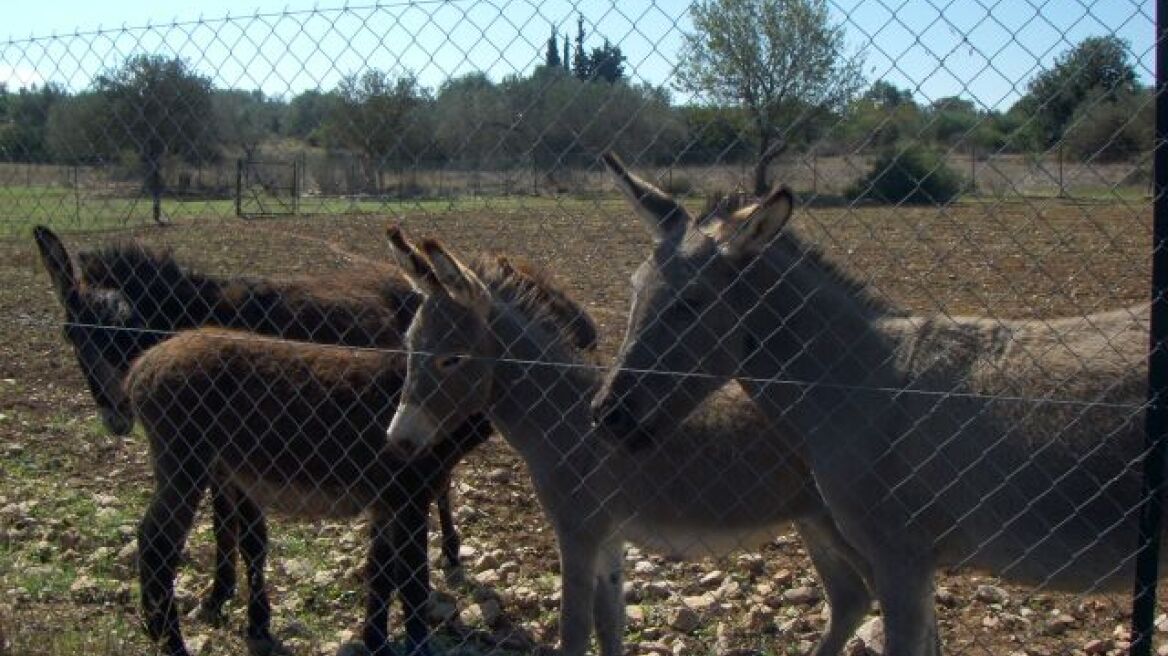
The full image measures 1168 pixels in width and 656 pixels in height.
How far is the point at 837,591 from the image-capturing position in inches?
203

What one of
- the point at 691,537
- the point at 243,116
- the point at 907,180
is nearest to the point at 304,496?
the point at 691,537

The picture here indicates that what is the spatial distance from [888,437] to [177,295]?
515 centimetres

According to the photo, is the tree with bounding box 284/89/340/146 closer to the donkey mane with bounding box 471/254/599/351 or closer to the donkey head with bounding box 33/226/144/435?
the donkey mane with bounding box 471/254/599/351

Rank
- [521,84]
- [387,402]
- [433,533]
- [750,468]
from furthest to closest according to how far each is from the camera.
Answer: [433,533]
[387,402]
[750,468]
[521,84]

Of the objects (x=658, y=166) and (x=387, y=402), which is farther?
(x=387, y=402)

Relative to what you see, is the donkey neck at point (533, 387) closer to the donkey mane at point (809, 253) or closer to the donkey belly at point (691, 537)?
the donkey belly at point (691, 537)

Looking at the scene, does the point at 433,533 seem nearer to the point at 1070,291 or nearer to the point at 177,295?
the point at 177,295

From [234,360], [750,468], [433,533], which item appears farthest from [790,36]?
[433,533]

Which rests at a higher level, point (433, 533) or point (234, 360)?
point (234, 360)

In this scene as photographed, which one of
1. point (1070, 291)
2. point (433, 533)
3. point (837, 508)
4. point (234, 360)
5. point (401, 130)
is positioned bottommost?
point (433, 533)

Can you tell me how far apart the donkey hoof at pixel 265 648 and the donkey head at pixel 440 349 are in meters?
1.35

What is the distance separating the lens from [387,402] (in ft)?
18.6

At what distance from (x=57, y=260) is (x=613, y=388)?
5110mm

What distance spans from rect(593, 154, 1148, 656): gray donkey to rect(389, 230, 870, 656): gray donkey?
0.83 metres
